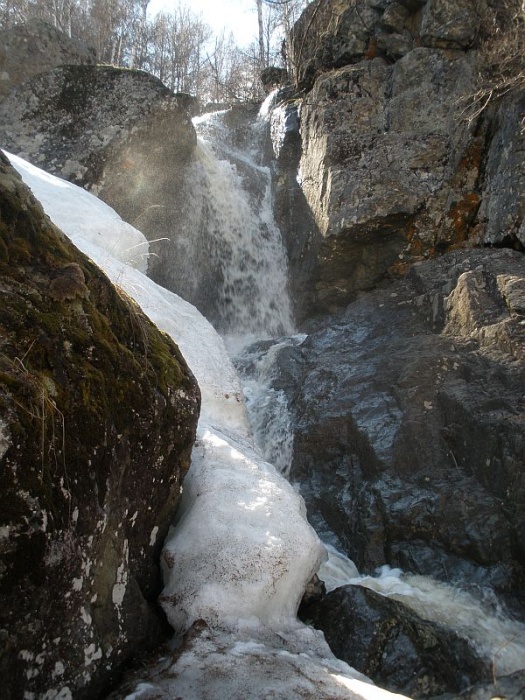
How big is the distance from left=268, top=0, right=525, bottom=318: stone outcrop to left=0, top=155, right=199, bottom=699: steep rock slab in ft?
18.5

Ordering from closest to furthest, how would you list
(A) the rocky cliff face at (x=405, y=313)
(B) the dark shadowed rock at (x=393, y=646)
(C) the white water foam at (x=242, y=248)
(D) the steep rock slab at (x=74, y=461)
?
(D) the steep rock slab at (x=74, y=461), (B) the dark shadowed rock at (x=393, y=646), (A) the rocky cliff face at (x=405, y=313), (C) the white water foam at (x=242, y=248)

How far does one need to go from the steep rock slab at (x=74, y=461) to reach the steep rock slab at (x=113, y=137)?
6.51m

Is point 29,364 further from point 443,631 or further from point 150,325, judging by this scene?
point 443,631

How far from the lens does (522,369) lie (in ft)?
17.6

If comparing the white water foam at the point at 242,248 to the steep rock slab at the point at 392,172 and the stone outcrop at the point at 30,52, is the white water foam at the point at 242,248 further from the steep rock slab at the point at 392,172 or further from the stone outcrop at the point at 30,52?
the stone outcrop at the point at 30,52

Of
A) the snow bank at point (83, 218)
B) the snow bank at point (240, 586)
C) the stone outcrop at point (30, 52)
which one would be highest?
the stone outcrop at point (30, 52)

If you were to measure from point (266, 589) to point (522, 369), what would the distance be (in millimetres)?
3667

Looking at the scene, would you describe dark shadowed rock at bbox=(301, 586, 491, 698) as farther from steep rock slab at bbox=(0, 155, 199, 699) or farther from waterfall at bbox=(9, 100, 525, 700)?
steep rock slab at bbox=(0, 155, 199, 699)

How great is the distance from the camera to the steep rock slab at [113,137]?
9523mm

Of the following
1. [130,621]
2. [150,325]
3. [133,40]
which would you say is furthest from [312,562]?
[133,40]

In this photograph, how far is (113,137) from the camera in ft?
31.7

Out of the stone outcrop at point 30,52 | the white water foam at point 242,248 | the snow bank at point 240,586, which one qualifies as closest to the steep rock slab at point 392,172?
the white water foam at point 242,248

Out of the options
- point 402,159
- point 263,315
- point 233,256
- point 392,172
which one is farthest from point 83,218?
point 402,159

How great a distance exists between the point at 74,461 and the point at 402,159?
7.51 meters
